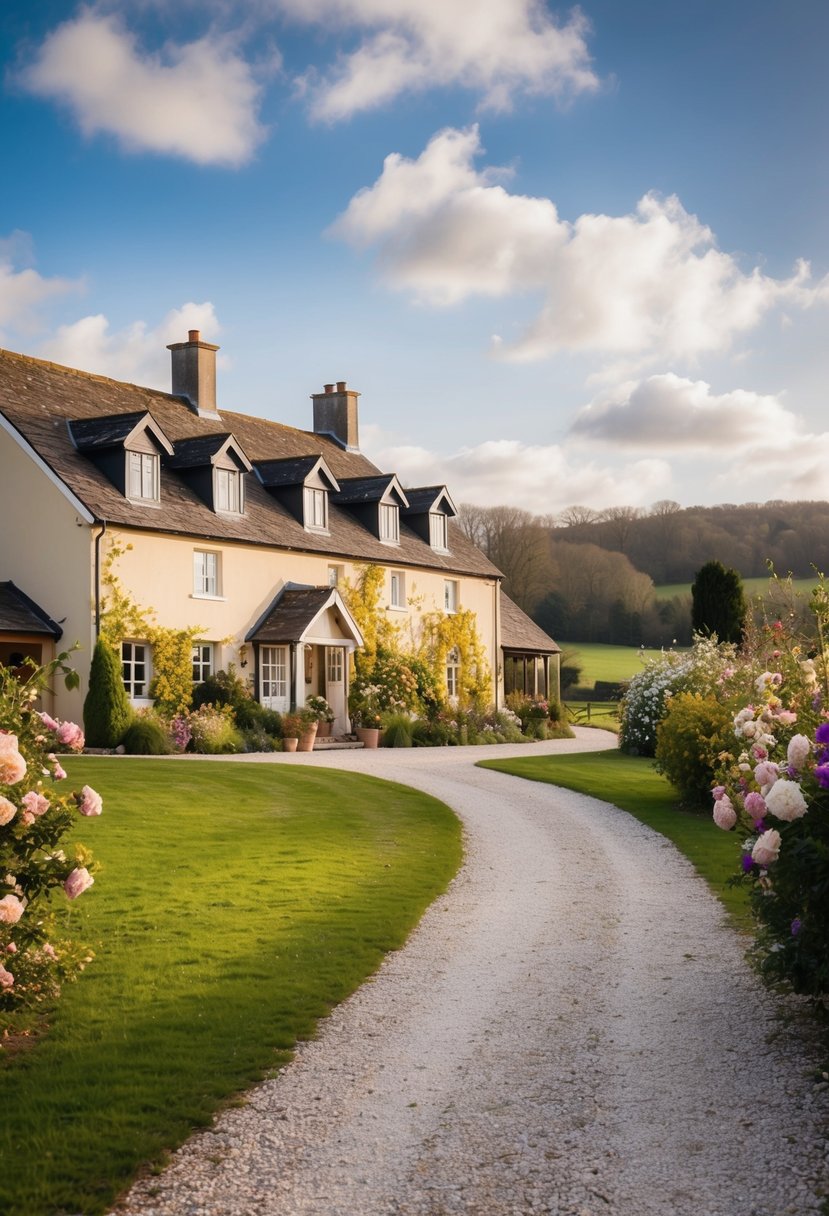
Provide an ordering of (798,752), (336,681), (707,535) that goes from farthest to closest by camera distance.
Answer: (707,535) < (336,681) < (798,752)

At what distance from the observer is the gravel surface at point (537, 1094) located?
4324 millimetres

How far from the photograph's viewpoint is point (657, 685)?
24953mm

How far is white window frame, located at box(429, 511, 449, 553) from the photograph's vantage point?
35.8m

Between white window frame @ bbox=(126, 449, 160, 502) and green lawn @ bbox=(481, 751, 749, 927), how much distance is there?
1019 cm

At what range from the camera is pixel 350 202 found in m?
16.6

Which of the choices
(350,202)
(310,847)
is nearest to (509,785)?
(310,847)

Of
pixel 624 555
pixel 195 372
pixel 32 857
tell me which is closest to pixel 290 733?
pixel 195 372

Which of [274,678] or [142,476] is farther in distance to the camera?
[274,678]

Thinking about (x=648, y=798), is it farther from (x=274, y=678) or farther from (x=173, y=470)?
(x=173, y=470)

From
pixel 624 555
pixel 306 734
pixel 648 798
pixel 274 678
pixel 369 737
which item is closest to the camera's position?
pixel 648 798

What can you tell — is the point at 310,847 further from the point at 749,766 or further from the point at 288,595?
the point at 288,595

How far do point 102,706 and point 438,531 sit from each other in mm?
15725

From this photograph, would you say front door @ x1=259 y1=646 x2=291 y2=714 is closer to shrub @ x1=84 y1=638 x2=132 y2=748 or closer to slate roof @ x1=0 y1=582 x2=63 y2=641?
shrub @ x1=84 y1=638 x2=132 y2=748

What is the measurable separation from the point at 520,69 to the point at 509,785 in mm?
11373
